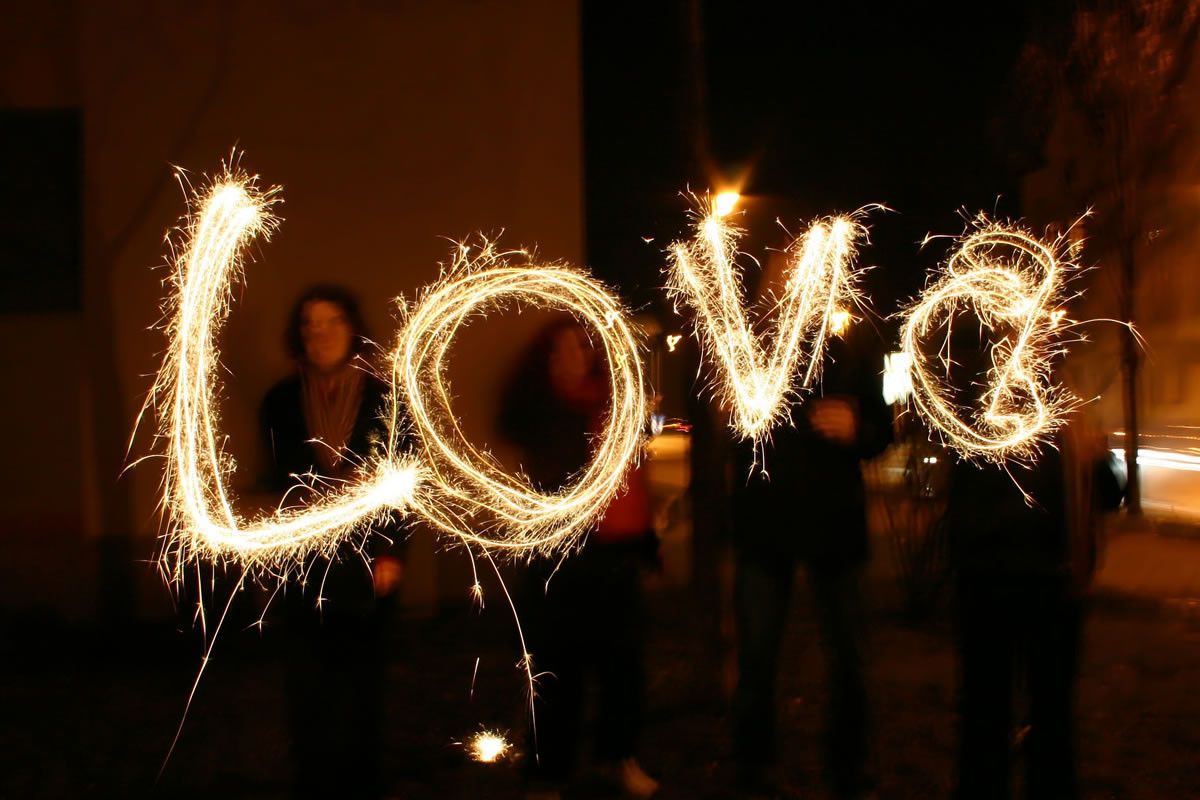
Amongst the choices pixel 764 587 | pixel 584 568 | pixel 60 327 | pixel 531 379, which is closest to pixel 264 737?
pixel 584 568

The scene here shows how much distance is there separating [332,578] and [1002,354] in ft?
7.40

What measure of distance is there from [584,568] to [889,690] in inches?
80.2

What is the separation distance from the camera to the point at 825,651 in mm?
3172

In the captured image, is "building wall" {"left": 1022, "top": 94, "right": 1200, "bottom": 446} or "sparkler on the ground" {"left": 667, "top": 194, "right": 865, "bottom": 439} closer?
"sparkler on the ground" {"left": 667, "top": 194, "right": 865, "bottom": 439}

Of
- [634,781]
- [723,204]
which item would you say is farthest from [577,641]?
[723,204]

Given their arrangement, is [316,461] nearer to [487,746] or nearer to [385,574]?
[385,574]

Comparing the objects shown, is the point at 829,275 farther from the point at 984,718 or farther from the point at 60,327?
the point at 60,327

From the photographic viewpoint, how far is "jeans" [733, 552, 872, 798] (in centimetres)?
312

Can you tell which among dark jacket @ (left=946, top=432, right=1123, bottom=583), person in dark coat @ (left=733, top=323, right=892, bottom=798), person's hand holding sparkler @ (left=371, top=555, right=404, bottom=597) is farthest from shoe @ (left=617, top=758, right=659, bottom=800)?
dark jacket @ (left=946, top=432, right=1123, bottom=583)

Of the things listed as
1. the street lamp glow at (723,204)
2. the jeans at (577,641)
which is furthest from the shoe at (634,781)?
the street lamp glow at (723,204)

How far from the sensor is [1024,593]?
2.69 meters

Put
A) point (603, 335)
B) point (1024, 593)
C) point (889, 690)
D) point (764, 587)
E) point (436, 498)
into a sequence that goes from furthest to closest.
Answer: point (889, 690)
point (436, 498)
point (603, 335)
point (764, 587)
point (1024, 593)

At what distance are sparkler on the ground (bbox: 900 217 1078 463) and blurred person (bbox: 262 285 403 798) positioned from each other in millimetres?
2044

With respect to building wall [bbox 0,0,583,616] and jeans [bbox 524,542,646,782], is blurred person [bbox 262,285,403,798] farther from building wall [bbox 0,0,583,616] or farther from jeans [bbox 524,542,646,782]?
building wall [bbox 0,0,583,616]
